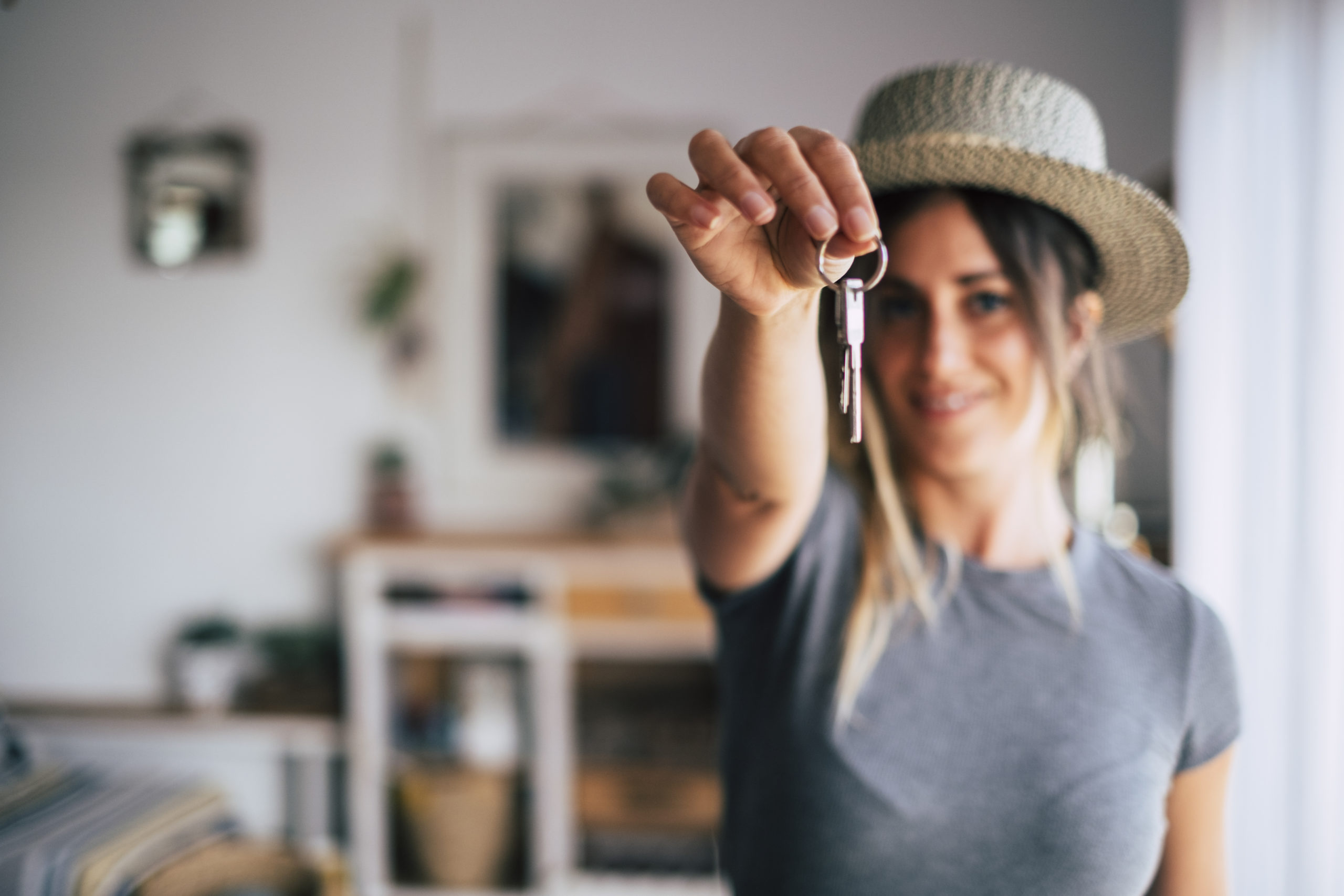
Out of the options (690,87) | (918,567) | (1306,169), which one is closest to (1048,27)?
(690,87)

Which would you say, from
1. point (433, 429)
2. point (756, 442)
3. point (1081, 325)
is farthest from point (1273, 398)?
point (433, 429)

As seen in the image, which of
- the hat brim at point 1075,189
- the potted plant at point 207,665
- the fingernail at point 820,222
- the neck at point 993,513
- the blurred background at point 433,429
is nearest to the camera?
the fingernail at point 820,222

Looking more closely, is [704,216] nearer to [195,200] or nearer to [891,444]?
[891,444]

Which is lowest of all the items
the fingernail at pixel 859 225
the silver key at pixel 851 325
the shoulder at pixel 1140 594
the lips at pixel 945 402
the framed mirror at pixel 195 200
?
the shoulder at pixel 1140 594

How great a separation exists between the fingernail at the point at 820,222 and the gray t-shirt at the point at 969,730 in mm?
288

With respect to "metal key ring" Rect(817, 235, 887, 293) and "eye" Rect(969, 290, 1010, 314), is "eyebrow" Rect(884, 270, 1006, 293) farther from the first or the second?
"metal key ring" Rect(817, 235, 887, 293)

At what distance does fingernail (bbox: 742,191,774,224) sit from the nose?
0.77 feet

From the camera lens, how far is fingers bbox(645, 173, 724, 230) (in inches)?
11.5

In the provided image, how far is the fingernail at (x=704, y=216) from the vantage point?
0.29m

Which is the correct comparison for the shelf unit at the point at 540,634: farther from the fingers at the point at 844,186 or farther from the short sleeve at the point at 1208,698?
the fingers at the point at 844,186

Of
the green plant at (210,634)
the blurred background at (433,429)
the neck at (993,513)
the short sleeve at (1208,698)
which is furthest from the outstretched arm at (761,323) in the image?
the green plant at (210,634)

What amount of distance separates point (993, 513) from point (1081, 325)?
146 millimetres

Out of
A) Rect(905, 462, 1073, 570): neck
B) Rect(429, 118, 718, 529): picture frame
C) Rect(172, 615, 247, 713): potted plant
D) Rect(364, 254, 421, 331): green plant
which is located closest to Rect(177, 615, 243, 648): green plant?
Rect(172, 615, 247, 713): potted plant

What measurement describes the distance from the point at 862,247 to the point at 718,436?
16 cm
